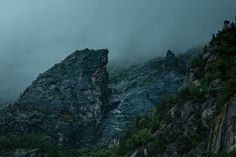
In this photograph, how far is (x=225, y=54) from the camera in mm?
191125

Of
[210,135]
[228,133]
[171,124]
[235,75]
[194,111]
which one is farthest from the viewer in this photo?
[171,124]

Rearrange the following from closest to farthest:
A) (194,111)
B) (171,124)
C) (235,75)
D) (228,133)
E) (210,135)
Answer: (228,133) → (210,135) → (235,75) → (194,111) → (171,124)

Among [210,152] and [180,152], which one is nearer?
[210,152]

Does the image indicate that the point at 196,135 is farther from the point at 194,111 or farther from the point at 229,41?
the point at 229,41

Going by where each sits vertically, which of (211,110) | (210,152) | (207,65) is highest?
(207,65)

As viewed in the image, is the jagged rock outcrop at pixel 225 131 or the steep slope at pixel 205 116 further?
the steep slope at pixel 205 116

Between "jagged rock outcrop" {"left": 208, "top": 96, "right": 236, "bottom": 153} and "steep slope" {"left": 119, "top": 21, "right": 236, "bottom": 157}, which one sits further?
"steep slope" {"left": 119, "top": 21, "right": 236, "bottom": 157}

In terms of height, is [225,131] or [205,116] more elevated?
[205,116]

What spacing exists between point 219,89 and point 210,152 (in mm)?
32843

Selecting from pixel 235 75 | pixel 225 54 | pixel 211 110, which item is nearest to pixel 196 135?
pixel 211 110

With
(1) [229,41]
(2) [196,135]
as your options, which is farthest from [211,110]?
(1) [229,41]

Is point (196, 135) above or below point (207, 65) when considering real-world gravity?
below

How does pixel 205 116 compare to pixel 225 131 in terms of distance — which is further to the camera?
pixel 205 116

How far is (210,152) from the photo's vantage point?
5305 inches
